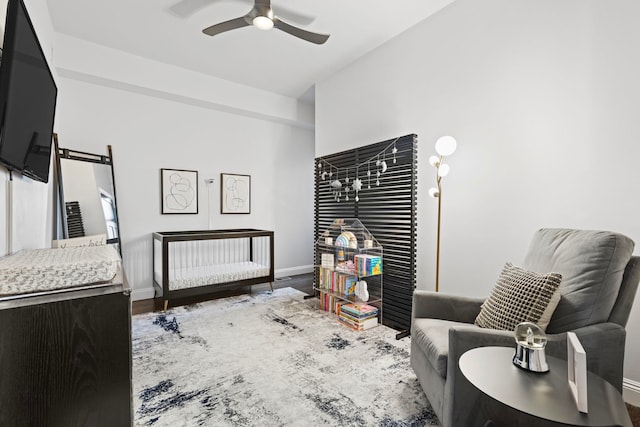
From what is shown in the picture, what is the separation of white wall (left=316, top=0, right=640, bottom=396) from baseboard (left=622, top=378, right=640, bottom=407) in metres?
0.04

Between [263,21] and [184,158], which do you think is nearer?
Answer: [263,21]

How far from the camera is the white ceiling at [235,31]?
9.03 ft

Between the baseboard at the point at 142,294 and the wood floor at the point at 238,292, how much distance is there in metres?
0.11

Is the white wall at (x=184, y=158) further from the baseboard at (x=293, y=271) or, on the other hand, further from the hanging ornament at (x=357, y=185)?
the hanging ornament at (x=357, y=185)

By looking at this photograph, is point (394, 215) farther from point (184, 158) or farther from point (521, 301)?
point (184, 158)

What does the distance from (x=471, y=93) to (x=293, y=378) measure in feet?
8.66

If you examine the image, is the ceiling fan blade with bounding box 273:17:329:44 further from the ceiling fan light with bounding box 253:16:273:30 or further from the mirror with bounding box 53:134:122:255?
the mirror with bounding box 53:134:122:255

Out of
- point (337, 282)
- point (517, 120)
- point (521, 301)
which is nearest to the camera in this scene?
point (521, 301)

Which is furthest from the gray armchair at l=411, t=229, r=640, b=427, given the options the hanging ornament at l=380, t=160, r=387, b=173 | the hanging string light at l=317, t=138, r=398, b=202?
the hanging string light at l=317, t=138, r=398, b=202

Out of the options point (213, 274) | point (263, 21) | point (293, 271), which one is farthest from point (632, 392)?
point (293, 271)

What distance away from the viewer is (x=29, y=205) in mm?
1930

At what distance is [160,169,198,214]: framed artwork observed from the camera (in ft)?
13.3

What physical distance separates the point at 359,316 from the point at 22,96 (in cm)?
270

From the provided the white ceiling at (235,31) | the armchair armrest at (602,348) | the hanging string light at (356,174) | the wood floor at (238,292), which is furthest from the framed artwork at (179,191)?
the armchair armrest at (602,348)
